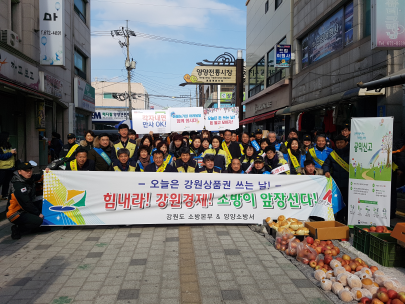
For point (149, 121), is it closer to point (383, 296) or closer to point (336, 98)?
point (336, 98)

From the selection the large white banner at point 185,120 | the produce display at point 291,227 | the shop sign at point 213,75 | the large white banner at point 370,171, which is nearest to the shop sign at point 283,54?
the large white banner at point 185,120

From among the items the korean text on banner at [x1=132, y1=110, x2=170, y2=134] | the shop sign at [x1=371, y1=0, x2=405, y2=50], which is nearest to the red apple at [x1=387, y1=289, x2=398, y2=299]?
the shop sign at [x1=371, y1=0, x2=405, y2=50]

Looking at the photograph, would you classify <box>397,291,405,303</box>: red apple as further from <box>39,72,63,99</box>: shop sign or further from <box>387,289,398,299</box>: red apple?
<box>39,72,63,99</box>: shop sign

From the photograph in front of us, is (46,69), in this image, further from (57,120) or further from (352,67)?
(352,67)

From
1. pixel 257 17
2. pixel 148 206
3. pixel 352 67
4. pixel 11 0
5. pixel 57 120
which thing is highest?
pixel 257 17

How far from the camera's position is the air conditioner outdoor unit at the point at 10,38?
1084 cm

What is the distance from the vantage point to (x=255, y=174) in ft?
19.6

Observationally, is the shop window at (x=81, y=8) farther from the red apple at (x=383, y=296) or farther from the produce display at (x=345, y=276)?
the red apple at (x=383, y=296)

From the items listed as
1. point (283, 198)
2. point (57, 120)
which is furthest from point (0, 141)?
point (57, 120)

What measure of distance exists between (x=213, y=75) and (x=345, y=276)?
23.4m

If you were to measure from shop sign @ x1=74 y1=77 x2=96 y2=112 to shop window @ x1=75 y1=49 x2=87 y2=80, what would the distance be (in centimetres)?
62

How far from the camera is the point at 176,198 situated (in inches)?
231

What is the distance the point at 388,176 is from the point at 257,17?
2125cm

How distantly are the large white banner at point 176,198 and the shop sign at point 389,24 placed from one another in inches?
170
